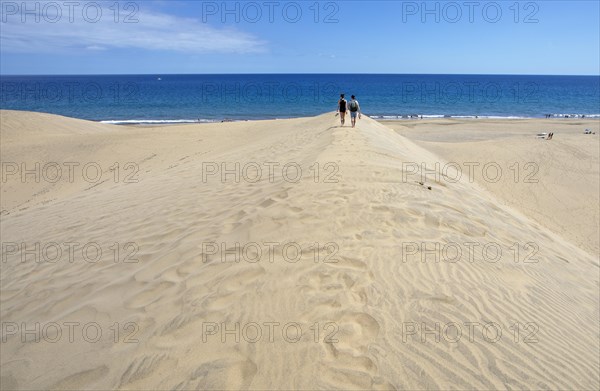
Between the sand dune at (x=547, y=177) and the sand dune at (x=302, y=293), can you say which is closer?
the sand dune at (x=302, y=293)

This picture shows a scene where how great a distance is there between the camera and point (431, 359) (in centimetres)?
301

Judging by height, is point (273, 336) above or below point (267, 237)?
below

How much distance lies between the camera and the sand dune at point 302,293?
118 inches

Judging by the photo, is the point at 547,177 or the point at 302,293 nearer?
the point at 302,293

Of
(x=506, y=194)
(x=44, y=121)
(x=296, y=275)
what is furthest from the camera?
(x=44, y=121)

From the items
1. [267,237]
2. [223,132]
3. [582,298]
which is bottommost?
[582,298]

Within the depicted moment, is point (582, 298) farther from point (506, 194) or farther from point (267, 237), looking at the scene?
point (506, 194)

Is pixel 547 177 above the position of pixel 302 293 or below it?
above

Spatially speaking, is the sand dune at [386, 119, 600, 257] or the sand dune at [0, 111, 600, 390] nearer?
the sand dune at [0, 111, 600, 390]

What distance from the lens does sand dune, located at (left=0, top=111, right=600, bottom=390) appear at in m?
3.00

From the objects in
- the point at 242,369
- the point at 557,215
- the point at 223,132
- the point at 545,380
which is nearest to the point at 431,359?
the point at 545,380

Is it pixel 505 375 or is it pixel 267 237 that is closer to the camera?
pixel 505 375

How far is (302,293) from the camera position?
Result: 147 inches

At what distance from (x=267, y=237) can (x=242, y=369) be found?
2.07m
